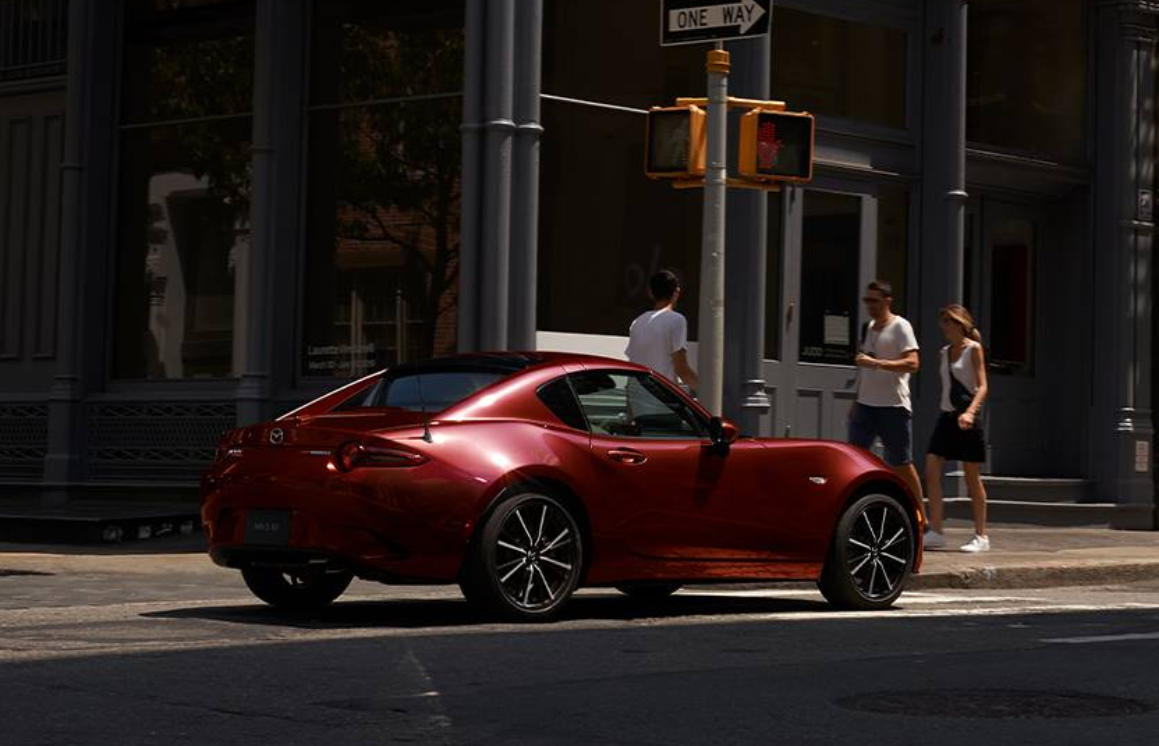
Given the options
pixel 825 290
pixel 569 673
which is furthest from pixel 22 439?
pixel 569 673

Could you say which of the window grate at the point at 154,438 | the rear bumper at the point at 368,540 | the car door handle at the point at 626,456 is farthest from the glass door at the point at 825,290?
the rear bumper at the point at 368,540

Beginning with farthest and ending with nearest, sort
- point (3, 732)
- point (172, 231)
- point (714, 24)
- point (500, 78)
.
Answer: point (172, 231) → point (500, 78) → point (714, 24) → point (3, 732)

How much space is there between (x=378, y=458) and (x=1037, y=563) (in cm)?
634

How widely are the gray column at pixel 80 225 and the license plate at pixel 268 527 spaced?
8568mm

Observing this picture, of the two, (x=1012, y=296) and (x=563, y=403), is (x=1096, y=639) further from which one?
(x=1012, y=296)

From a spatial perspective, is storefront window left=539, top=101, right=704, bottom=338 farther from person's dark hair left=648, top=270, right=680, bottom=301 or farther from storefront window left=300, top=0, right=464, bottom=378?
person's dark hair left=648, top=270, right=680, bottom=301

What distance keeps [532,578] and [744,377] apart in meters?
7.25

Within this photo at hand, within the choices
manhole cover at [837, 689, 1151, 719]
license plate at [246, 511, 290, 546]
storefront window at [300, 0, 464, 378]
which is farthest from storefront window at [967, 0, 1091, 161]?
manhole cover at [837, 689, 1151, 719]

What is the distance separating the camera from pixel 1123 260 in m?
20.9

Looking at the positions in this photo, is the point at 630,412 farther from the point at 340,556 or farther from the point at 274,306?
the point at 274,306

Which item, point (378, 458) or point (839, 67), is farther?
point (839, 67)

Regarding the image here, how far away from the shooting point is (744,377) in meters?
18.1

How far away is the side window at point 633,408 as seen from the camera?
11.8 metres

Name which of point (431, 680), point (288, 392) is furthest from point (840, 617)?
point (288, 392)
